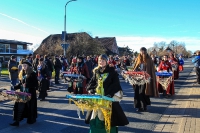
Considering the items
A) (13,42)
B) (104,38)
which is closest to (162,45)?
(104,38)

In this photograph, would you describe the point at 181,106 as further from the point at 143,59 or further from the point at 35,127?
the point at 35,127

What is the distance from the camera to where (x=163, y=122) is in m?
6.77

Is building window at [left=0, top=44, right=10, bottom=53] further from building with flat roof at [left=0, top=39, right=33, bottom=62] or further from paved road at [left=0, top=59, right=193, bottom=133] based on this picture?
paved road at [left=0, top=59, right=193, bottom=133]

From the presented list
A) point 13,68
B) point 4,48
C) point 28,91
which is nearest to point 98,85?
point 28,91

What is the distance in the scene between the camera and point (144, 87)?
823 centimetres

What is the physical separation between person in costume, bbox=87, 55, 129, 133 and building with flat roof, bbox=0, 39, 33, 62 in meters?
46.3

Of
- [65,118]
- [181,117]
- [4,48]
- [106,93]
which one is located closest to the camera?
[106,93]

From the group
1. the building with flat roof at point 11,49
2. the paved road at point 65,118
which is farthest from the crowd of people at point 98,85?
the building with flat roof at point 11,49

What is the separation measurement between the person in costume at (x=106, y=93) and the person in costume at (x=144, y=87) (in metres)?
3.55

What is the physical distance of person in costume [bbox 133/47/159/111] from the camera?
8172mm

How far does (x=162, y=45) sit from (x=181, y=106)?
8708 centimetres

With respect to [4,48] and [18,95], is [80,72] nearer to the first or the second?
[18,95]

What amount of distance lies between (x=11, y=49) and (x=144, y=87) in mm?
47112

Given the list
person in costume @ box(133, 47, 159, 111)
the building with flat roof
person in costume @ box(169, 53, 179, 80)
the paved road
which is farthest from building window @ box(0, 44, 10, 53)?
person in costume @ box(133, 47, 159, 111)
